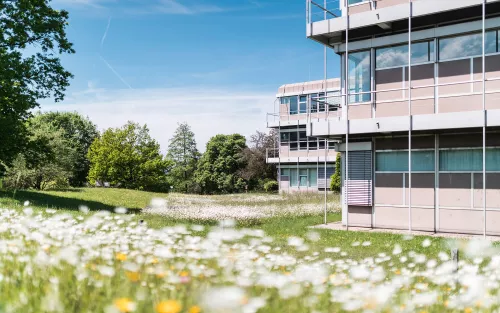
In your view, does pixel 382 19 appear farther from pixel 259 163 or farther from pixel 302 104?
pixel 259 163

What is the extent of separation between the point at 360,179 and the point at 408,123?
327cm

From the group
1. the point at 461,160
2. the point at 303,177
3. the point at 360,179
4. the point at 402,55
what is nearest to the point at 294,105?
the point at 303,177

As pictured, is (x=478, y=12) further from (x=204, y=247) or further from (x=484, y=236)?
(x=204, y=247)

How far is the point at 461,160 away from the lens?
17656 millimetres

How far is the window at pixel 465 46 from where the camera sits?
17.0 metres

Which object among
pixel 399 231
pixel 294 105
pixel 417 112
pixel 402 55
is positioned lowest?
pixel 399 231

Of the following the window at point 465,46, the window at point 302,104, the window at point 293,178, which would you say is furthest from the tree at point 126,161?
the window at point 465,46

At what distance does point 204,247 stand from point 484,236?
45.0ft

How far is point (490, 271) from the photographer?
6016mm

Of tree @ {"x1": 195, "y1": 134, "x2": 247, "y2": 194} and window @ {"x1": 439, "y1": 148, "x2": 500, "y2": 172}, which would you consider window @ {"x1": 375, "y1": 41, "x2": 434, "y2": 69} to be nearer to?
window @ {"x1": 439, "y1": 148, "x2": 500, "y2": 172}

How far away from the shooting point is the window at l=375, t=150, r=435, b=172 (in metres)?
18.3

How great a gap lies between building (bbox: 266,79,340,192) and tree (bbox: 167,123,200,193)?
18863 mm

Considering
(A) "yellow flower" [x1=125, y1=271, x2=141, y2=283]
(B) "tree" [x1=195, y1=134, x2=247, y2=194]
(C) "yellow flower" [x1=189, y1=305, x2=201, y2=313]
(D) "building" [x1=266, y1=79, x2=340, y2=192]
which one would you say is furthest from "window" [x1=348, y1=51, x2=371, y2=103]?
(B) "tree" [x1=195, y1=134, x2=247, y2=194]

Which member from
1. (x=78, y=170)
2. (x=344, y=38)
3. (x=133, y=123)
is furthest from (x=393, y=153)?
(x=78, y=170)
